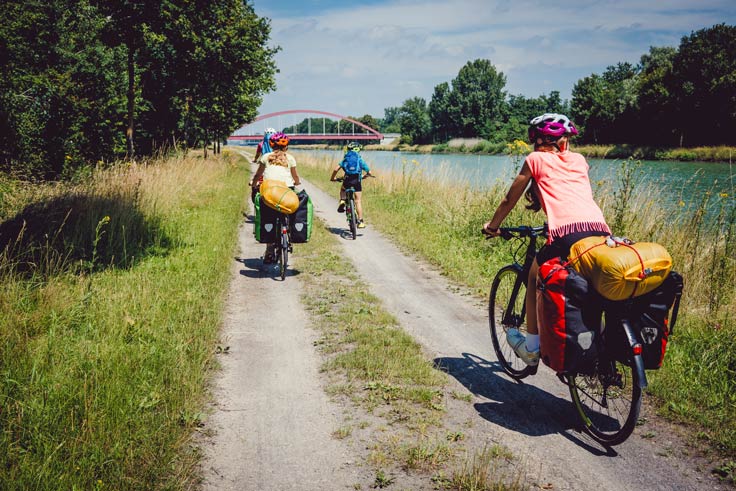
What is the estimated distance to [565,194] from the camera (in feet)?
11.4

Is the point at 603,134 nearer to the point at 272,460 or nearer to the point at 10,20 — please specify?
the point at 10,20

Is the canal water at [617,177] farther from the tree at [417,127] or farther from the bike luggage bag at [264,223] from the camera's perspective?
the tree at [417,127]

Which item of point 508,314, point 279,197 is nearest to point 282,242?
point 279,197

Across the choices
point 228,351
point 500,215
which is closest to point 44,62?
point 228,351

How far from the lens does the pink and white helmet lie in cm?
361

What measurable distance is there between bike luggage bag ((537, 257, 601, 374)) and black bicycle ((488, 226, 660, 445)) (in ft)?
0.30

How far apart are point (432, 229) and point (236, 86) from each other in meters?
15.9

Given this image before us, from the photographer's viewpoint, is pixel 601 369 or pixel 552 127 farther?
pixel 552 127

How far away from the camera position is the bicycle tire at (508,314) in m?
4.38

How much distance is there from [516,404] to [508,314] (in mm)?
848

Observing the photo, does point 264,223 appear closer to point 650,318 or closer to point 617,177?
point 650,318

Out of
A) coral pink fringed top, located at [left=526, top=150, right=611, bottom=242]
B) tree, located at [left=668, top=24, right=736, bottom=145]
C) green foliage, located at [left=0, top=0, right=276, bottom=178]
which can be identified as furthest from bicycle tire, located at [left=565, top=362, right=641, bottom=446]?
tree, located at [left=668, top=24, right=736, bottom=145]

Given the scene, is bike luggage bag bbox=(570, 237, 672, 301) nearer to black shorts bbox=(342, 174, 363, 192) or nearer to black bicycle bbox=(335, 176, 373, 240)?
black bicycle bbox=(335, 176, 373, 240)

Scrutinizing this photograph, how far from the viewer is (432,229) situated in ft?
38.0
